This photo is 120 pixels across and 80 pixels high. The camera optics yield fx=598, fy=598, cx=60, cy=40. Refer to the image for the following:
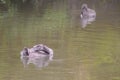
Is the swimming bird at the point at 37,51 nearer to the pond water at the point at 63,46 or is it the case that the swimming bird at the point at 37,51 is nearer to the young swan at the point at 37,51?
the young swan at the point at 37,51

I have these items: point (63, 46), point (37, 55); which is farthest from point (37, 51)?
point (63, 46)

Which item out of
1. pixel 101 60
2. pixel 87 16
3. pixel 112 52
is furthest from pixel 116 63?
pixel 87 16

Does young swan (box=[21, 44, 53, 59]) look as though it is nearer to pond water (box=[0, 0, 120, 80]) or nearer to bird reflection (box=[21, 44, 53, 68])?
bird reflection (box=[21, 44, 53, 68])

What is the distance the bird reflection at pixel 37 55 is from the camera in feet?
60.8

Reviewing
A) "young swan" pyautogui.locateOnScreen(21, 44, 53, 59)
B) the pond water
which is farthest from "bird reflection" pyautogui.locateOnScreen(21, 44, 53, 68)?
the pond water

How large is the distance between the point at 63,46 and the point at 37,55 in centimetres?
158

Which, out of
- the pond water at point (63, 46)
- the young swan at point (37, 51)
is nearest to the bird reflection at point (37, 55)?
the young swan at point (37, 51)

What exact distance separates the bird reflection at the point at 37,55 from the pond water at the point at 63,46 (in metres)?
0.23

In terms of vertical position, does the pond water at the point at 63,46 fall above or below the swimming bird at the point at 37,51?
below

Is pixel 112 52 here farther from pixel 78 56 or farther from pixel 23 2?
pixel 23 2

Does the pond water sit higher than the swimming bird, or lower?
lower

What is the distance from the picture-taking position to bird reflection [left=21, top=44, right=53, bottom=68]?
18531mm

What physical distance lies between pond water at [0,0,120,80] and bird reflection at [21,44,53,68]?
0.76 feet

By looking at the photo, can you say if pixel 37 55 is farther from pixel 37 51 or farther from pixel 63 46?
pixel 63 46
